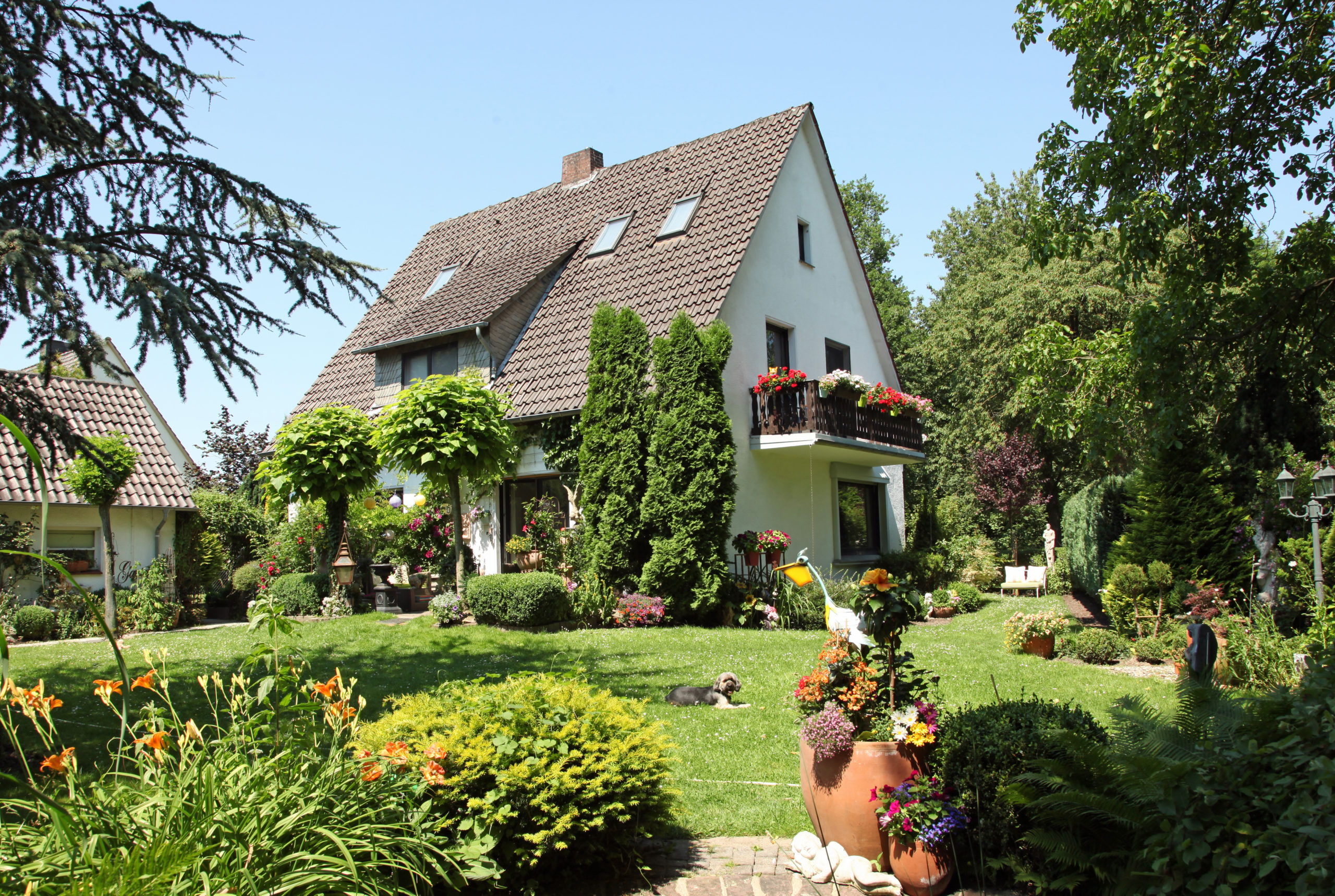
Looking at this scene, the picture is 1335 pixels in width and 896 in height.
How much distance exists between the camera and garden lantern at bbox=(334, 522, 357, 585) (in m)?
15.4

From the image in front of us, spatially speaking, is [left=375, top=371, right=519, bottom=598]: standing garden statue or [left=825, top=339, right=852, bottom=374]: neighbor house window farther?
[left=825, top=339, right=852, bottom=374]: neighbor house window

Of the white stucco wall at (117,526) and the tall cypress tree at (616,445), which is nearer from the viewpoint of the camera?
the tall cypress tree at (616,445)

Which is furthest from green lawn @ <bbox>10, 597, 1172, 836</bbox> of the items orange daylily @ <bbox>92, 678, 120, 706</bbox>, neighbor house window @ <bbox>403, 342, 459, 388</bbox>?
neighbor house window @ <bbox>403, 342, 459, 388</bbox>

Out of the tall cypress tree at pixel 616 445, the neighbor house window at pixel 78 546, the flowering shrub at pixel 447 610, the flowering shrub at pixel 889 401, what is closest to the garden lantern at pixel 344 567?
the flowering shrub at pixel 447 610

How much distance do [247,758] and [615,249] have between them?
51.8 ft

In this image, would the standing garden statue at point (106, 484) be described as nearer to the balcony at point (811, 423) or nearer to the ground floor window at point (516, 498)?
the ground floor window at point (516, 498)

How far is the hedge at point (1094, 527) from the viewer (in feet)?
52.4

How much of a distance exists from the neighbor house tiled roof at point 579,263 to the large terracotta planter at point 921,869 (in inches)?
461

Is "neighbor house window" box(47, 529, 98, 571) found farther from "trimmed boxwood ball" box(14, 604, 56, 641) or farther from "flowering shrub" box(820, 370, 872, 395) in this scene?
"flowering shrub" box(820, 370, 872, 395)

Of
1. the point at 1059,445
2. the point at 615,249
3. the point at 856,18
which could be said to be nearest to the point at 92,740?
the point at 856,18

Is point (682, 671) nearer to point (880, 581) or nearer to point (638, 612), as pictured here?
point (638, 612)

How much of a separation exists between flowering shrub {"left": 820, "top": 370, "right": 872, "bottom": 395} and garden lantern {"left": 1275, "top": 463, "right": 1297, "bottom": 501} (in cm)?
745

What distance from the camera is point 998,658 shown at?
1114cm

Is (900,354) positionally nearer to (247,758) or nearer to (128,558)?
(128,558)
